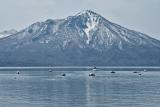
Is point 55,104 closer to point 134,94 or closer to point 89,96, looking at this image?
point 89,96

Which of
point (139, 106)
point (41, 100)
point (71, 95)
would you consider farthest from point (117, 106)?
point (71, 95)

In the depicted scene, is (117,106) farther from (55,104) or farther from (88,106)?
(55,104)

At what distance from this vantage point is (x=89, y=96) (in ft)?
399

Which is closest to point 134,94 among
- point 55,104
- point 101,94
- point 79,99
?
point 101,94

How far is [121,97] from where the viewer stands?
386 ft

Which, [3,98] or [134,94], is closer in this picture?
[3,98]

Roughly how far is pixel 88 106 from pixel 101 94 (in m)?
28.1

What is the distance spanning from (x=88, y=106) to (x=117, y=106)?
4.80m

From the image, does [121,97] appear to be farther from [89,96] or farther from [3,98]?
[3,98]

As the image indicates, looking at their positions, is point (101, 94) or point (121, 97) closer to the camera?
point (121, 97)

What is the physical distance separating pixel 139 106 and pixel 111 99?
15288 millimetres

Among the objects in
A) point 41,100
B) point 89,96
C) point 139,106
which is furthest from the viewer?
point 89,96

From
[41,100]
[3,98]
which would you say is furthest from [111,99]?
[3,98]

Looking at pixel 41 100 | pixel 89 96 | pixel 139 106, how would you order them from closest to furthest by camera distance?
1. pixel 139 106
2. pixel 41 100
3. pixel 89 96
